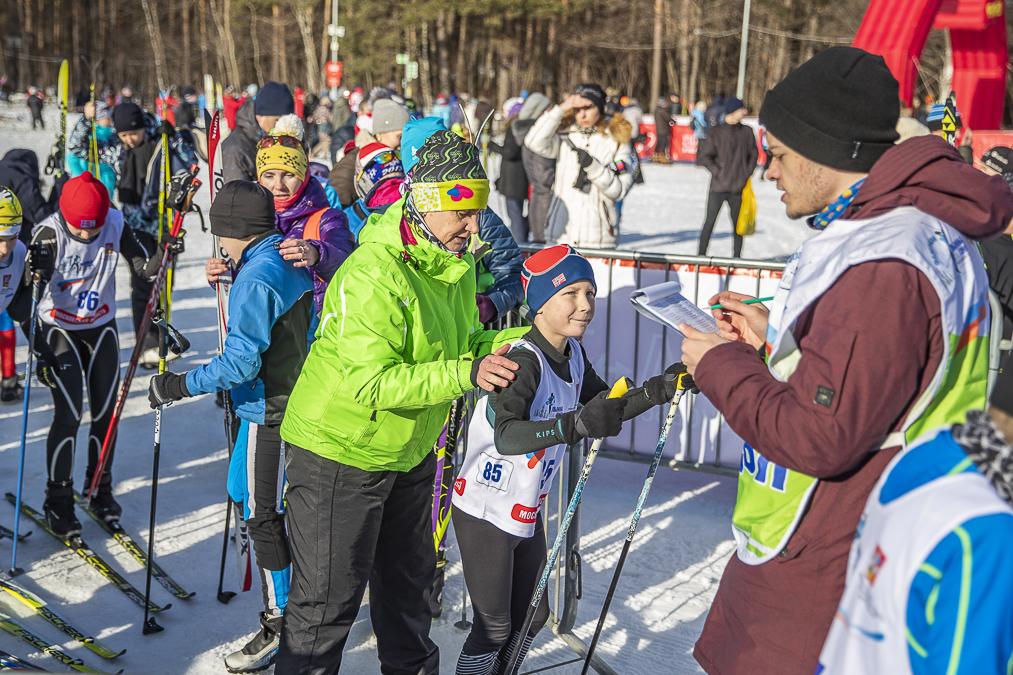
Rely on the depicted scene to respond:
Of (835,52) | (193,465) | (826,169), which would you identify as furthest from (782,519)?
(193,465)

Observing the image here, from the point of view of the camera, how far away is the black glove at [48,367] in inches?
161

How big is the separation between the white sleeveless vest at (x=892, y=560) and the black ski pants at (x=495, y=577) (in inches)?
57.3

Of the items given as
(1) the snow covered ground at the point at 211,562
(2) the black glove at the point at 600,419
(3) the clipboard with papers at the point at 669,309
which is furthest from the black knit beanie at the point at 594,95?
(2) the black glove at the point at 600,419

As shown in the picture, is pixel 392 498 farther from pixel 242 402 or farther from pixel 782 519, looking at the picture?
pixel 782 519

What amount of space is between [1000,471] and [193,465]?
4.90m

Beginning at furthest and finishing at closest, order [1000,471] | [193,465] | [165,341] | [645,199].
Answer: [645,199] < [193,465] < [165,341] < [1000,471]

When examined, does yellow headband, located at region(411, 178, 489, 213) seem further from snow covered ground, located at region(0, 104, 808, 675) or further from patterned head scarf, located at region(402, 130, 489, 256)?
snow covered ground, located at region(0, 104, 808, 675)

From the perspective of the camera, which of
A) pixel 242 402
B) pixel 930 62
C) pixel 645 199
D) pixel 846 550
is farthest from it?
pixel 930 62

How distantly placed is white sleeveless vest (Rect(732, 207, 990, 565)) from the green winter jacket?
3.10 ft

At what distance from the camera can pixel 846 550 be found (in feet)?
5.31

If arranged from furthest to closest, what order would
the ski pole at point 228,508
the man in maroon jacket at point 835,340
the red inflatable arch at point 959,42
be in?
1. the red inflatable arch at point 959,42
2. the ski pole at point 228,508
3. the man in maroon jacket at point 835,340

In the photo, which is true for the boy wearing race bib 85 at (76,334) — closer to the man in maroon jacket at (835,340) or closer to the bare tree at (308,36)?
the man in maroon jacket at (835,340)

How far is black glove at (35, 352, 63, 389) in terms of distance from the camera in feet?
13.5

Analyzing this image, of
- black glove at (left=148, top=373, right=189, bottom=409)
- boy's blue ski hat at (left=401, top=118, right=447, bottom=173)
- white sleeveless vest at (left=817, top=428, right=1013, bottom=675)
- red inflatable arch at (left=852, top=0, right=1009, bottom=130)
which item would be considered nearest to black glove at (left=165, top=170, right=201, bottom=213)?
boy's blue ski hat at (left=401, top=118, right=447, bottom=173)
